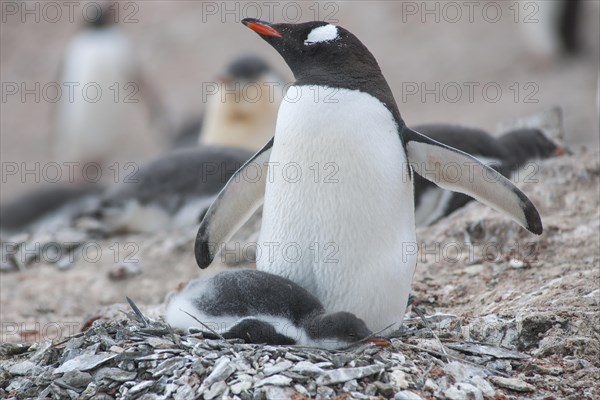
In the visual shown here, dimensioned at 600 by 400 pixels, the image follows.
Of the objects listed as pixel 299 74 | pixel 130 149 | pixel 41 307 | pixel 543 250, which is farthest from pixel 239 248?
pixel 130 149

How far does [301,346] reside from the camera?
3010 millimetres

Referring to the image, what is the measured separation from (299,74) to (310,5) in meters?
9.66

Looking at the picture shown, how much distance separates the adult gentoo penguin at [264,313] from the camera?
307 centimetres

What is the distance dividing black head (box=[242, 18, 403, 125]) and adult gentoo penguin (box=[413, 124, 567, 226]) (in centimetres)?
180

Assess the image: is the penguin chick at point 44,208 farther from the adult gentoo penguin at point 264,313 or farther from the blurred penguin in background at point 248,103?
the adult gentoo penguin at point 264,313

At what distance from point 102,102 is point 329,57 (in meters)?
8.03

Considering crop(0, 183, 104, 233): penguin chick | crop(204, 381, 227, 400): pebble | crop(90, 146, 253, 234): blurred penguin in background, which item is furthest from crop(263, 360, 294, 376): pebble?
crop(0, 183, 104, 233): penguin chick

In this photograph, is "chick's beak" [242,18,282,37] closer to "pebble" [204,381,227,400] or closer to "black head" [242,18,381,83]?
"black head" [242,18,381,83]

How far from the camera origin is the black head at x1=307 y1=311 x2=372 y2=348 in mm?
3049

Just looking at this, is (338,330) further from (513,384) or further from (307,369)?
(513,384)

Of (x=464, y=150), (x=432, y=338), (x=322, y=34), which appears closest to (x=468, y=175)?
(x=432, y=338)

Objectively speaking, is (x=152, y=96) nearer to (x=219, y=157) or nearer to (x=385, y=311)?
(x=219, y=157)

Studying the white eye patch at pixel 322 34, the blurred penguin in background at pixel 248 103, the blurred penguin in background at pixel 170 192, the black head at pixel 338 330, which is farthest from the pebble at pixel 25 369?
the blurred penguin in background at pixel 248 103

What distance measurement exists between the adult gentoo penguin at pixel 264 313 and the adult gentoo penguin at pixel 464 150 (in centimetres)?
208
